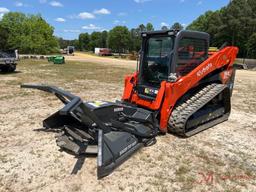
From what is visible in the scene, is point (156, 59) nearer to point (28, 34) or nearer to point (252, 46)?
point (252, 46)

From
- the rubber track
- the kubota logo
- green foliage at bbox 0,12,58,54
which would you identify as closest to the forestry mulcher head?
the rubber track

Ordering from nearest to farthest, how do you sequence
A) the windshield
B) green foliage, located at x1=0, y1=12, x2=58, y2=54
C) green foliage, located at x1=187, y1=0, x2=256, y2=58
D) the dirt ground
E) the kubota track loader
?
the dirt ground < the kubota track loader < the windshield < green foliage, located at x1=0, y1=12, x2=58, y2=54 < green foliage, located at x1=187, y1=0, x2=256, y2=58

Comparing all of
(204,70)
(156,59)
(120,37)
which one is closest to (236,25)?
(120,37)

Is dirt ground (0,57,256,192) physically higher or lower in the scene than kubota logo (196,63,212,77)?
lower

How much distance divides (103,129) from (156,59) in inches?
94.3

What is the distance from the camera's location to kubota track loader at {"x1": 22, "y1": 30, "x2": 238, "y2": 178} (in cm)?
404

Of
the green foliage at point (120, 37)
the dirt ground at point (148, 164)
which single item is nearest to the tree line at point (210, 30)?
the green foliage at point (120, 37)

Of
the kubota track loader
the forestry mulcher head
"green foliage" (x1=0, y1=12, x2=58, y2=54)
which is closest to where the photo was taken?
the forestry mulcher head

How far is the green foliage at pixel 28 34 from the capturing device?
4850 centimetres

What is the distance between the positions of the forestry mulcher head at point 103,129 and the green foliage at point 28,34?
47.5 metres

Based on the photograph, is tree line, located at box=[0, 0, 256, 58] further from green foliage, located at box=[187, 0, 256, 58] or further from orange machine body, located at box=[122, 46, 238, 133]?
orange machine body, located at box=[122, 46, 238, 133]

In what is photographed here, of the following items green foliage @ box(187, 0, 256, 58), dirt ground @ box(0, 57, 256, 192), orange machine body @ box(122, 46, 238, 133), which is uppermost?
green foliage @ box(187, 0, 256, 58)

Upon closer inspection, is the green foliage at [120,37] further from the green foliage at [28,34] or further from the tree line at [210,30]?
the green foliage at [28,34]

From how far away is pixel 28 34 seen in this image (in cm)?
5000
